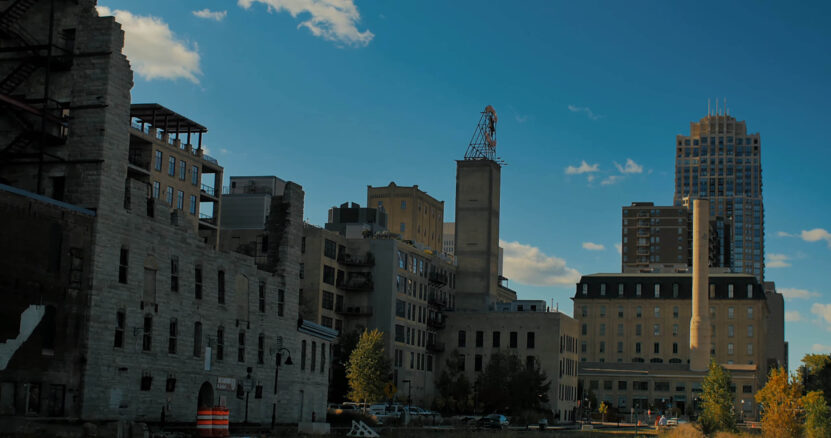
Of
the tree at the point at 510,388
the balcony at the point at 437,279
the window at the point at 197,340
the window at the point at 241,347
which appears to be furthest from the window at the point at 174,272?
the balcony at the point at 437,279

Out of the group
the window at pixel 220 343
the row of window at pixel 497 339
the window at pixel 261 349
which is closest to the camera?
the window at pixel 220 343

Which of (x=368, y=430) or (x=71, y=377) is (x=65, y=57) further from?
(x=368, y=430)

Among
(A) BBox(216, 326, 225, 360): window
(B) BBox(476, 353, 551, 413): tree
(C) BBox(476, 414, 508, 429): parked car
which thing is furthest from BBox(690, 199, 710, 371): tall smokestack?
(A) BBox(216, 326, 225, 360): window

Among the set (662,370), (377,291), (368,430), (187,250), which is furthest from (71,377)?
(662,370)

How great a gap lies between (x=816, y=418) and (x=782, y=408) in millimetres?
5616

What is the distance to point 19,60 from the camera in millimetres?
52750

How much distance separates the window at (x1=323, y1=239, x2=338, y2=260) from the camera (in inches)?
4168

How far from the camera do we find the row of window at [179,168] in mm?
97938

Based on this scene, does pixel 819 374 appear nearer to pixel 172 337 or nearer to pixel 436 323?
pixel 436 323

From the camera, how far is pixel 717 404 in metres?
70.8

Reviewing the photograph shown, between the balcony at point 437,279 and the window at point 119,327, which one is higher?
the balcony at point 437,279

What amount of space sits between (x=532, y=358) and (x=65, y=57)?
3291 inches

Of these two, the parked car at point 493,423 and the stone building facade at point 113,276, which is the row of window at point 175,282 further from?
the parked car at point 493,423

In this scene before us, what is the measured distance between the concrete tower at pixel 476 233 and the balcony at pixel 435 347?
826cm
